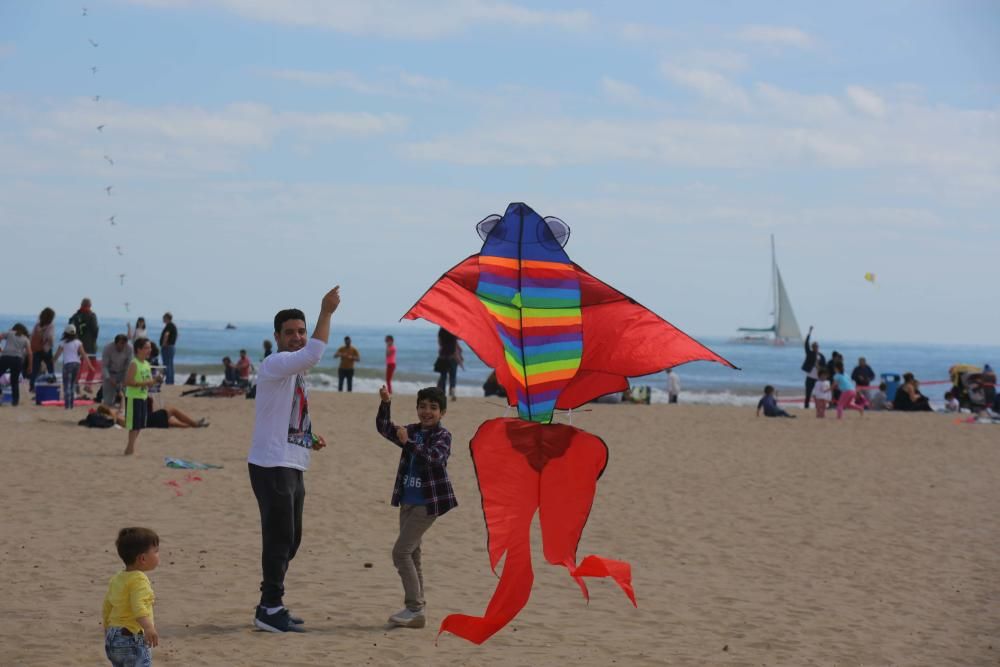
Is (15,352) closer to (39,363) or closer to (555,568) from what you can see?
(39,363)

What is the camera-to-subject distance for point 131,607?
15.6 ft

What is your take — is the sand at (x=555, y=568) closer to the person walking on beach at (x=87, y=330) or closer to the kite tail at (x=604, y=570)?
the kite tail at (x=604, y=570)

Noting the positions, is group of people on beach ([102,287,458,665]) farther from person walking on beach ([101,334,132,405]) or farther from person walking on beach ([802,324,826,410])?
person walking on beach ([802,324,826,410])

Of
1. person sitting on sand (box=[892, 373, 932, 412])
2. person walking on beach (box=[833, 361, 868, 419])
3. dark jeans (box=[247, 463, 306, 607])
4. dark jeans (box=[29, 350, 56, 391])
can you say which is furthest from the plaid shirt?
person sitting on sand (box=[892, 373, 932, 412])

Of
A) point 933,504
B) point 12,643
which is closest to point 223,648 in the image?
point 12,643

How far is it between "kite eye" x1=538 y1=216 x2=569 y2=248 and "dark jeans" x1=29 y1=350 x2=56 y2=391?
18.8m

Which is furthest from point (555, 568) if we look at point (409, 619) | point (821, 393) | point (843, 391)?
point (843, 391)

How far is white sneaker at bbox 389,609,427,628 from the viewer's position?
6.61 meters

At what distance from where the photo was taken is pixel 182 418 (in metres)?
17.5

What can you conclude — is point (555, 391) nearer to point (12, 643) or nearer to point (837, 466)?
point (12, 643)

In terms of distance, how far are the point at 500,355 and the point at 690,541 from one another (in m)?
5.69

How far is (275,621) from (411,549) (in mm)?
874

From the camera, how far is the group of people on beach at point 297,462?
5945mm

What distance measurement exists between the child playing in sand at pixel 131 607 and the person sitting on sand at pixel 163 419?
Result: 11.9 m
